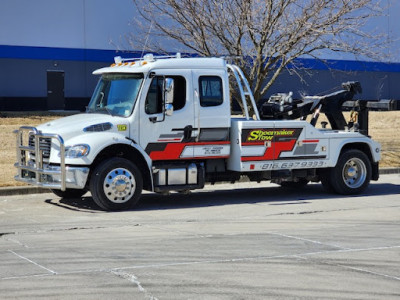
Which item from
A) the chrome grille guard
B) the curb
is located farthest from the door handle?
the curb

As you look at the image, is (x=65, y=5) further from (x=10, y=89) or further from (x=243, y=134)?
(x=243, y=134)

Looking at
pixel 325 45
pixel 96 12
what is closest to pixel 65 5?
pixel 96 12

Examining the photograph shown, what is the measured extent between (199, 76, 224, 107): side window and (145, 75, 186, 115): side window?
36 cm

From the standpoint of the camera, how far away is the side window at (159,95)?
522 inches

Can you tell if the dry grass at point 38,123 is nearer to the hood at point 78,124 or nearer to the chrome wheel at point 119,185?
the hood at point 78,124

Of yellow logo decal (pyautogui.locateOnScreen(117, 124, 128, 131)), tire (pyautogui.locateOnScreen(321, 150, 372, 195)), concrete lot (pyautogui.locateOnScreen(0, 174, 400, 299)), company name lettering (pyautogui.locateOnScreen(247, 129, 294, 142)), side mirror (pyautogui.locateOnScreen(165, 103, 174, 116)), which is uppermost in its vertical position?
side mirror (pyautogui.locateOnScreen(165, 103, 174, 116))

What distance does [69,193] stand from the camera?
14.2 metres

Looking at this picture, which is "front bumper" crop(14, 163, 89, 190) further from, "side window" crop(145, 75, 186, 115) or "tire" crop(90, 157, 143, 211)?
"side window" crop(145, 75, 186, 115)

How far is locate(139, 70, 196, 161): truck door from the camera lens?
13227 millimetres

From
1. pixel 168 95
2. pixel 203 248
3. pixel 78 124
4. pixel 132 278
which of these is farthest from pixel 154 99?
pixel 132 278

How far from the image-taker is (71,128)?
12859mm

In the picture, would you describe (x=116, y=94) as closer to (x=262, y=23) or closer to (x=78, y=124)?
(x=78, y=124)

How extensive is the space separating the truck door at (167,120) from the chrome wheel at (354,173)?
3.49 meters

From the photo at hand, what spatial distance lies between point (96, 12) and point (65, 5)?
147 centimetres
